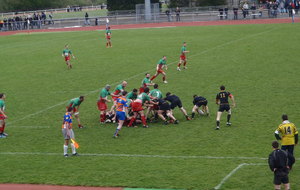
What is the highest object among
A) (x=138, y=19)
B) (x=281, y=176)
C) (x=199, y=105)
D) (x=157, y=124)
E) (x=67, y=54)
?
(x=138, y=19)

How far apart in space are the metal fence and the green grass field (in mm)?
18625

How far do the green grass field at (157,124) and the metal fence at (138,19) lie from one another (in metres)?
18.6

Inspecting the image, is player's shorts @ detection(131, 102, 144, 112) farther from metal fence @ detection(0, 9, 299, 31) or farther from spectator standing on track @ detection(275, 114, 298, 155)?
metal fence @ detection(0, 9, 299, 31)

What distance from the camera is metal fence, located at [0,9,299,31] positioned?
73.2 m

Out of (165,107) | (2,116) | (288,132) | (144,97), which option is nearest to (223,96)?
(165,107)

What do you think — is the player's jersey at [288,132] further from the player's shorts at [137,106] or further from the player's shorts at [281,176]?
the player's shorts at [137,106]

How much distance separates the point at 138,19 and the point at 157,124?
60.1 m

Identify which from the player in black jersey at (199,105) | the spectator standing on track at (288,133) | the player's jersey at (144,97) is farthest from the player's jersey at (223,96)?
the spectator standing on track at (288,133)

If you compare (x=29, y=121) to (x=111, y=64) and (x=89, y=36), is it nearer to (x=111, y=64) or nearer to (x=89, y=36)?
(x=111, y=64)

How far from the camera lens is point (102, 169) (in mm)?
17875

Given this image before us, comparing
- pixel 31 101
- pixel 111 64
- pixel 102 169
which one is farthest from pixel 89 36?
pixel 102 169

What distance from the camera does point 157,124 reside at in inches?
928

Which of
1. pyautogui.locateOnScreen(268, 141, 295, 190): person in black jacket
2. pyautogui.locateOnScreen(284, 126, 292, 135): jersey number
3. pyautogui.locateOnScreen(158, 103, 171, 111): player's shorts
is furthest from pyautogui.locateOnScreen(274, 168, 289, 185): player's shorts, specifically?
pyautogui.locateOnScreen(158, 103, 171, 111): player's shorts

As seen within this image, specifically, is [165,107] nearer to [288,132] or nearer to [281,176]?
[288,132]
